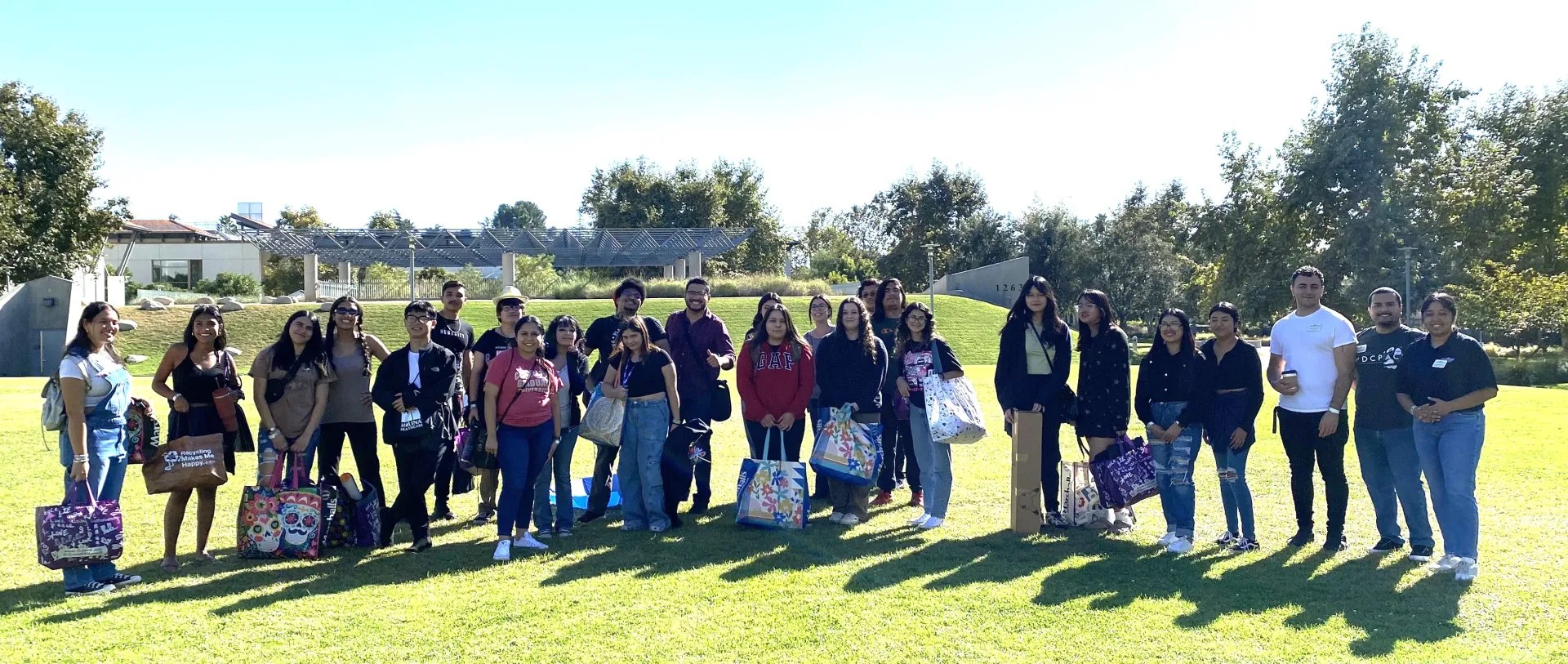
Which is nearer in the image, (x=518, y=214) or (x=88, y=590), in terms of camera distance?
(x=88, y=590)

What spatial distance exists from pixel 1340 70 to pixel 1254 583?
117 ft

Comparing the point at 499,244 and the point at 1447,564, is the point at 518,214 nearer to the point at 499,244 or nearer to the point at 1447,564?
the point at 499,244

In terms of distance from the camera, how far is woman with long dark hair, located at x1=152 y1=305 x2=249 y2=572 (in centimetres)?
545

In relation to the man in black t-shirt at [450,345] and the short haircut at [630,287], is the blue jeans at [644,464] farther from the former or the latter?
the man in black t-shirt at [450,345]

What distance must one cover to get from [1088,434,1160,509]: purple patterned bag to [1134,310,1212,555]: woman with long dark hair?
0.22 ft

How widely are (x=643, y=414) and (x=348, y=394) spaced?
178cm

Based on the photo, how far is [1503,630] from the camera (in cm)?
428

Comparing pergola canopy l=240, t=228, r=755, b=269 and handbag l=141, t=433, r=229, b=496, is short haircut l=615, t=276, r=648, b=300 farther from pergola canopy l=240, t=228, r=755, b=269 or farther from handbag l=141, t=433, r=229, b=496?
pergola canopy l=240, t=228, r=755, b=269

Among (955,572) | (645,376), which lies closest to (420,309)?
(645,376)

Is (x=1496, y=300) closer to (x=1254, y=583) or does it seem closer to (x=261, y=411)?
(x=1254, y=583)

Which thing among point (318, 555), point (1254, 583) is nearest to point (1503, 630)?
point (1254, 583)

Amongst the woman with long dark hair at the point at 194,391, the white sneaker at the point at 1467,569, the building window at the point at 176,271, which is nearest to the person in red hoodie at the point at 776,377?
the woman with long dark hair at the point at 194,391

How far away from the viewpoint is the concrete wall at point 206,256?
62.1 meters

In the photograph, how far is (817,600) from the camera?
4.85 metres
